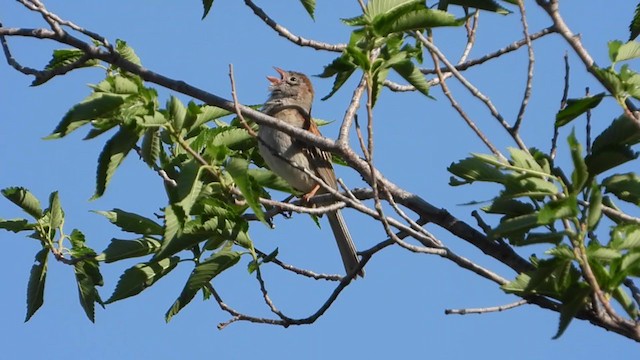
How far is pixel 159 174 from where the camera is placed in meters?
4.34

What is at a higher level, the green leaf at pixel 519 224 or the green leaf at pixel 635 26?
the green leaf at pixel 635 26

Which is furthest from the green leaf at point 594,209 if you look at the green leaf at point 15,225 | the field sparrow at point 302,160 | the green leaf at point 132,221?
the field sparrow at point 302,160

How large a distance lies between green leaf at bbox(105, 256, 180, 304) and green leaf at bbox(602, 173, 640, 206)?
2030mm

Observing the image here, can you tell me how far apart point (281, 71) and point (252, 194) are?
457 cm

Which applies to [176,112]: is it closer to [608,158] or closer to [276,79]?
[608,158]

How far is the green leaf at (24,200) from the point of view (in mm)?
4609

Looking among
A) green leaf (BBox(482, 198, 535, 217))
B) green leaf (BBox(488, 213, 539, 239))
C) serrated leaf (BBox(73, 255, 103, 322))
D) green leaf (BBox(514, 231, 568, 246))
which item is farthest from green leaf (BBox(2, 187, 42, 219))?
green leaf (BBox(514, 231, 568, 246))

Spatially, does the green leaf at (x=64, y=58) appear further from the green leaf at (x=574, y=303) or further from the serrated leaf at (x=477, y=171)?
the green leaf at (x=574, y=303)

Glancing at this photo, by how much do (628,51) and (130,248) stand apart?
7.71ft

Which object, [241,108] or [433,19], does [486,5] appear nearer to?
[433,19]

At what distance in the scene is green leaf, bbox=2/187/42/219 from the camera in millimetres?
4609

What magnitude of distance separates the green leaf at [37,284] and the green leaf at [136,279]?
1.24ft

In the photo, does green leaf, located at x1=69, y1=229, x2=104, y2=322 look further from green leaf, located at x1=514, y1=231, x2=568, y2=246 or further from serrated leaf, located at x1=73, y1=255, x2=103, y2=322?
green leaf, located at x1=514, y1=231, x2=568, y2=246

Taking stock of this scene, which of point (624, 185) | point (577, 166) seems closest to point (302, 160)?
point (624, 185)
